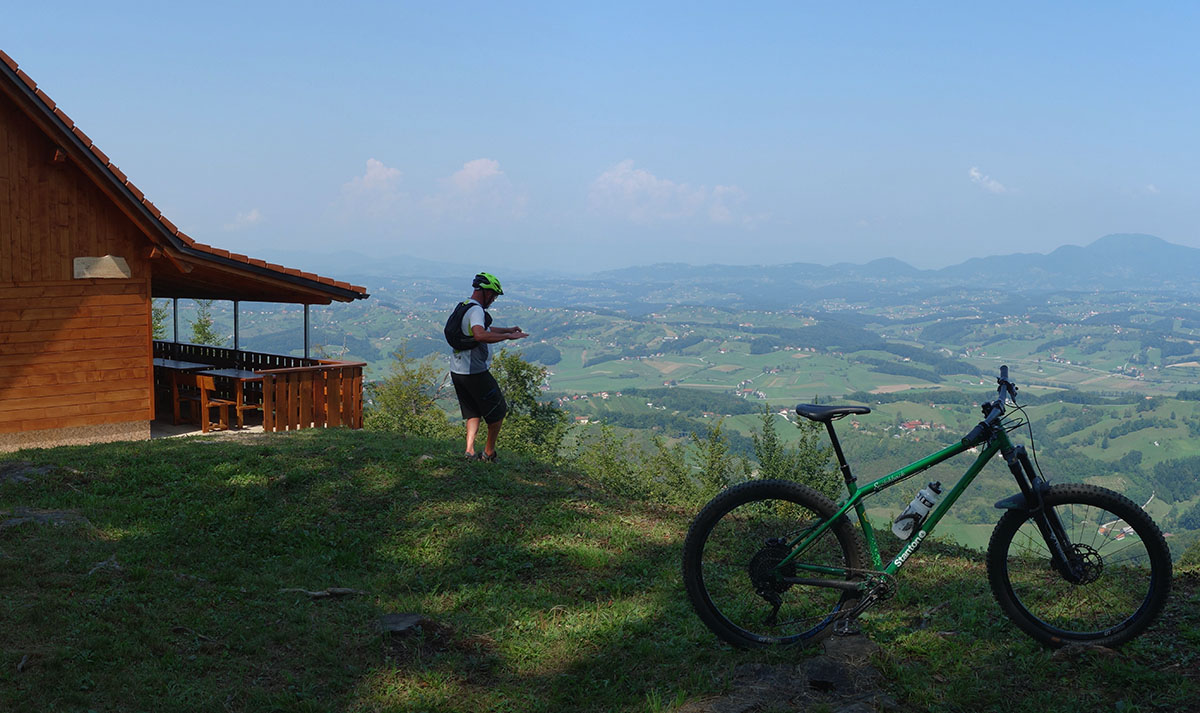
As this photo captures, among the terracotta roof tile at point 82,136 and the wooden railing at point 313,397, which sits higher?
the terracotta roof tile at point 82,136

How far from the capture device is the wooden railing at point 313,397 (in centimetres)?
1366

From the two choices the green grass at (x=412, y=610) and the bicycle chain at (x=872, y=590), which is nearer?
the green grass at (x=412, y=610)

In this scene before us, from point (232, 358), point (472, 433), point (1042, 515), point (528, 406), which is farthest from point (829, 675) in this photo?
point (528, 406)

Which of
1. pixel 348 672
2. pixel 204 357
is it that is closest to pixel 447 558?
pixel 348 672

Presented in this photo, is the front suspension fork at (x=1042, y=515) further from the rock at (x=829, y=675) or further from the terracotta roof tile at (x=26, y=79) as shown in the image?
the terracotta roof tile at (x=26, y=79)

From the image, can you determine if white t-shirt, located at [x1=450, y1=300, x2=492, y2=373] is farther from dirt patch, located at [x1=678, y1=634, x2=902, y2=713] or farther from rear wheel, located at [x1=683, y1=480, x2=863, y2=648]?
dirt patch, located at [x1=678, y1=634, x2=902, y2=713]

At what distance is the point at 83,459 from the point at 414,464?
3771mm

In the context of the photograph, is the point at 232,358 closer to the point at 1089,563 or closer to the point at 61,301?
the point at 61,301

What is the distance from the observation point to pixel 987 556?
15.4 feet

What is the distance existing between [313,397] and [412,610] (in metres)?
9.33

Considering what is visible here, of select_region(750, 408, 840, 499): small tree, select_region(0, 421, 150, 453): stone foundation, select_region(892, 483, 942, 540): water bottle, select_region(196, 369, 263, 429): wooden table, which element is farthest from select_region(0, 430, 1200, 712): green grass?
select_region(750, 408, 840, 499): small tree

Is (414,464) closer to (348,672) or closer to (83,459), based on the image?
(83,459)

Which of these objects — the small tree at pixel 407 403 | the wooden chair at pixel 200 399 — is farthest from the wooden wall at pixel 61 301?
the small tree at pixel 407 403

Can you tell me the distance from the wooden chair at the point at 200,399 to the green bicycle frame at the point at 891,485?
12070 mm
